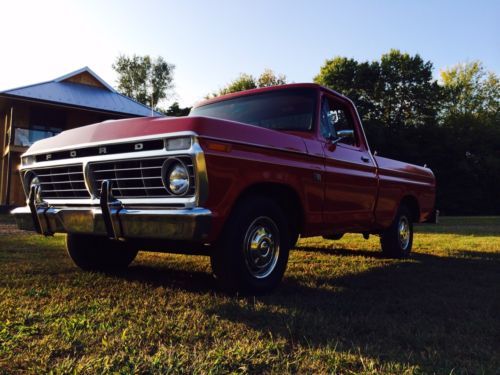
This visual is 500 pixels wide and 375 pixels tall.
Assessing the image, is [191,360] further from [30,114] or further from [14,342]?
[30,114]

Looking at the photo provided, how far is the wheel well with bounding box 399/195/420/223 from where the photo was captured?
708 centimetres

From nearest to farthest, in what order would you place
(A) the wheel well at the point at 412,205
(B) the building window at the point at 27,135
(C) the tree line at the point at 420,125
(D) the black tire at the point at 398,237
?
(D) the black tire at the point at 398,237 → (A) the wheel well at the point at 412,205 → (B) the building window at the point at 27,135 → (C) the tree line at the point at 420,125

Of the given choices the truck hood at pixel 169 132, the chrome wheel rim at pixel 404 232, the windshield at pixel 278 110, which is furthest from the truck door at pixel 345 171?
the chrome wheel rim at pixel 404 232

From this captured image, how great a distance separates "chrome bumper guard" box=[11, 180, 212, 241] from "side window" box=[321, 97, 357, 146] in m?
2.14

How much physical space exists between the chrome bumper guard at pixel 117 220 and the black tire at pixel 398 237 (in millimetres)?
4082

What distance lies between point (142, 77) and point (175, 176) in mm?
48926

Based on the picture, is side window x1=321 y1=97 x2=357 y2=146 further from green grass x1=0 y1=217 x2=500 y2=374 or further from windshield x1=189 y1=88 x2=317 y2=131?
green grass x1=0 y1=217 x2=500 y2=374

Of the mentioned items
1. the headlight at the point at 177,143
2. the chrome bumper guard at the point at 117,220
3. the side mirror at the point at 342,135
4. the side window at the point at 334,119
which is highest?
the side window at the point at 334,119

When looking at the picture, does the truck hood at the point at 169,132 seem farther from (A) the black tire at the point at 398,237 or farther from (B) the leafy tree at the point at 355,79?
(B) the leafy tree at the point at 355,79

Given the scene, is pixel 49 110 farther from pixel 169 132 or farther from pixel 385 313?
pixel 385 313

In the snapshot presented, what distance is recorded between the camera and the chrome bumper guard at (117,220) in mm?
3289

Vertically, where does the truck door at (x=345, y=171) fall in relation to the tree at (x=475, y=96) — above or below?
Answer: below

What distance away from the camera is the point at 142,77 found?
49.6 meters

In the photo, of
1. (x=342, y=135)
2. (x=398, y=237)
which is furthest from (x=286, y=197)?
(x=398, y=237)
